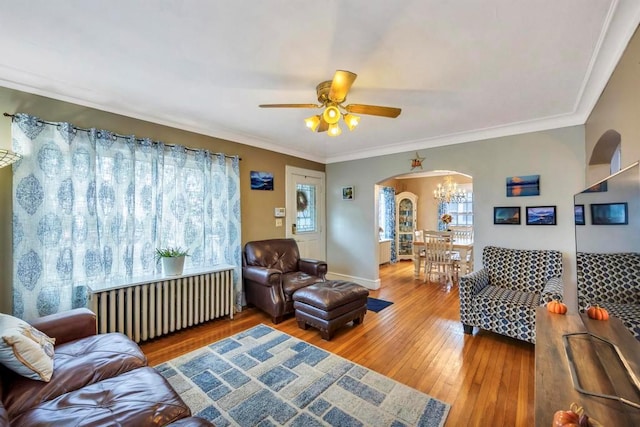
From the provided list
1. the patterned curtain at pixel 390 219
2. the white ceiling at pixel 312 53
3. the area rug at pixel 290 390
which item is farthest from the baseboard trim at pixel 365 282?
the white ceiling at pixel 312 53

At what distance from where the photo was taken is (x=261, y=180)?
430 cm

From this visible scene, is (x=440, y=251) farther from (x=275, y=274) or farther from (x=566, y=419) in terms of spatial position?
(x=566, y=419)

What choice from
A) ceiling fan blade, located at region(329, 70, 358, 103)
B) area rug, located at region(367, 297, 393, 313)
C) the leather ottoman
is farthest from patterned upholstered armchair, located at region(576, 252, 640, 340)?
area rug, located at region(367, 297, 393, 313)

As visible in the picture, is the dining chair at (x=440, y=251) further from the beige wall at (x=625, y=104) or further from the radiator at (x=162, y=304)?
the radiator at (x=162, y=304)

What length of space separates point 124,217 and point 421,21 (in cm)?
322

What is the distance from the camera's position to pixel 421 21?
1614mm

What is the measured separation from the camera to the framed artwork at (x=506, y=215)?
11.4ft

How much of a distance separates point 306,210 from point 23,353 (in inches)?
159

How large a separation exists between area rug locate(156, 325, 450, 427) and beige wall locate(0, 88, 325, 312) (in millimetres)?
1771

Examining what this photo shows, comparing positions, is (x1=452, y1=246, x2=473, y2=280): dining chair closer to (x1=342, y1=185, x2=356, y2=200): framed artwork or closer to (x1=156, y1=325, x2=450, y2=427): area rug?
(x1=342, y1=185, x2=356, y2=200): framed artwork

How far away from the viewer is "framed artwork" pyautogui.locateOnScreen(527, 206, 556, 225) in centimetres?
326

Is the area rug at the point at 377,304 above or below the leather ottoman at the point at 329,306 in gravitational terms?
below

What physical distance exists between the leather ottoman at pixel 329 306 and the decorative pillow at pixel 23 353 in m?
2.09

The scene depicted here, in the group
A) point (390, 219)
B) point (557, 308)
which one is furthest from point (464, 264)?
point (557, 308)
